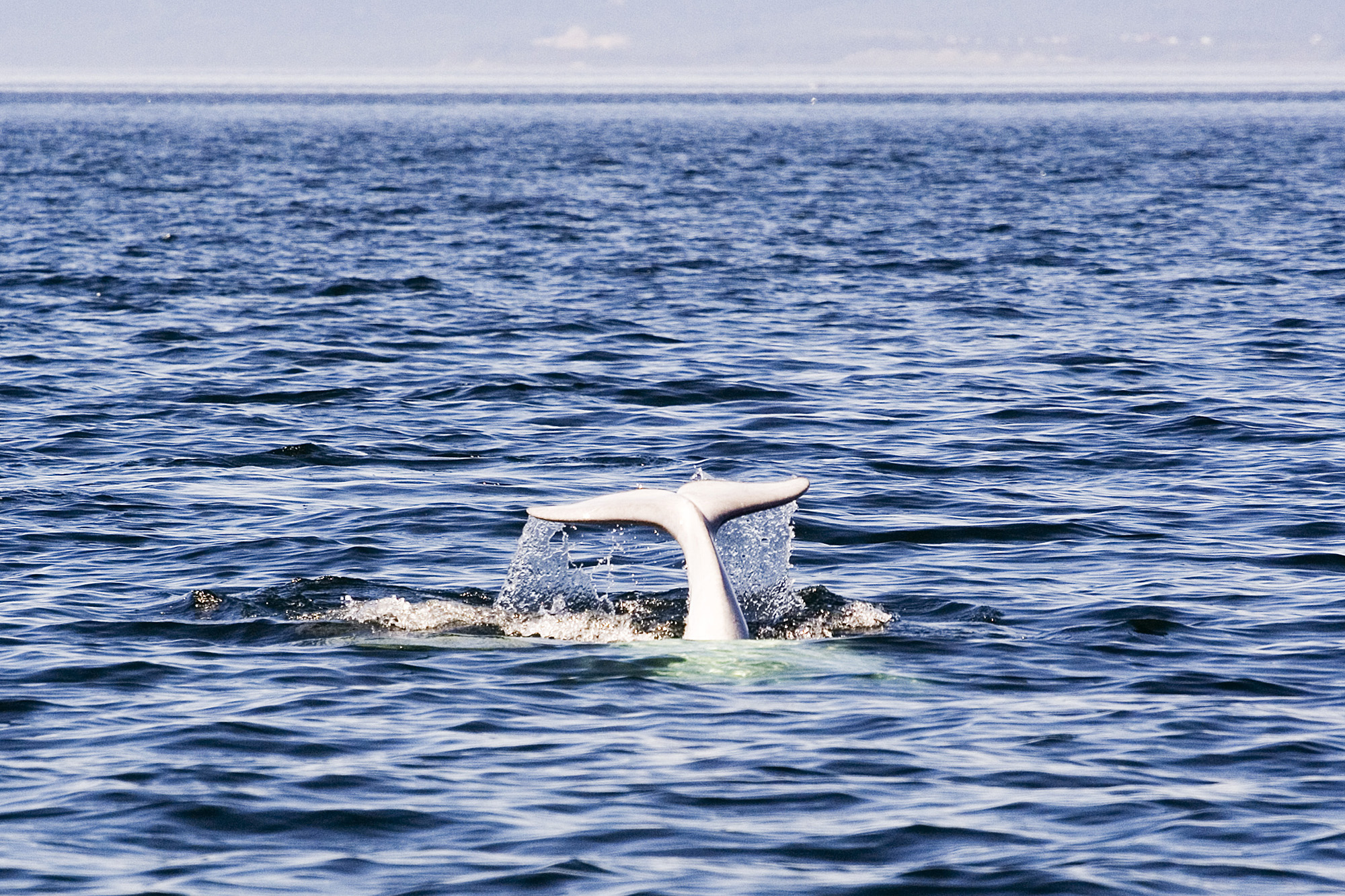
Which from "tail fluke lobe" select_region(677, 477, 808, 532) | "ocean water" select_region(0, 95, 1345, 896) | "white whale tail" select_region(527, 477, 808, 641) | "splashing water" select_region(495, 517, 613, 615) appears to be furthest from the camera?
"splashing water" select_region(495, 517, 613, 615)

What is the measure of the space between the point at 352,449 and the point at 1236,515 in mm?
9974

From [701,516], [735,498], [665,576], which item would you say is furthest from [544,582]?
[735,498]

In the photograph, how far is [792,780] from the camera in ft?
38.8

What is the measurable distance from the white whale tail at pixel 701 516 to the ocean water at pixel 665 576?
0.83 ft

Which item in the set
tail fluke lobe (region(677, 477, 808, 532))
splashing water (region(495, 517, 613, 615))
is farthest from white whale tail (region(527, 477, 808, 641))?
splashing water (region(495, 517, 613, 615))

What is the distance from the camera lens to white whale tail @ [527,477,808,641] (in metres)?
14.7

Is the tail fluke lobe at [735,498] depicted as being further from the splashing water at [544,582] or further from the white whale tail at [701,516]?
the splashing water at [544,582]

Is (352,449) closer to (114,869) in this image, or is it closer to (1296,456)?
(1296,456)

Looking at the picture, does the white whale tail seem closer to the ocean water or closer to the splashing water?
the ocean water

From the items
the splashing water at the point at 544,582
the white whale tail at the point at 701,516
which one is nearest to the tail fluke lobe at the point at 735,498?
the white whale tail at the point at 701,516

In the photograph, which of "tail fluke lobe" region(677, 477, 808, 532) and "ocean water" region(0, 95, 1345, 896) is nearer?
"ocean water" region(0, 95, 1345, 896)

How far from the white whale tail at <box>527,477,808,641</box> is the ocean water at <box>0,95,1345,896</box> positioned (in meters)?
0.25

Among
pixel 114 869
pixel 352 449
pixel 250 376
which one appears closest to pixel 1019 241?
pixel 250 376

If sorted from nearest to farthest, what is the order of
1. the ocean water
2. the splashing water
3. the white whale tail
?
the ocean water < the white whale tail < the splashing water
